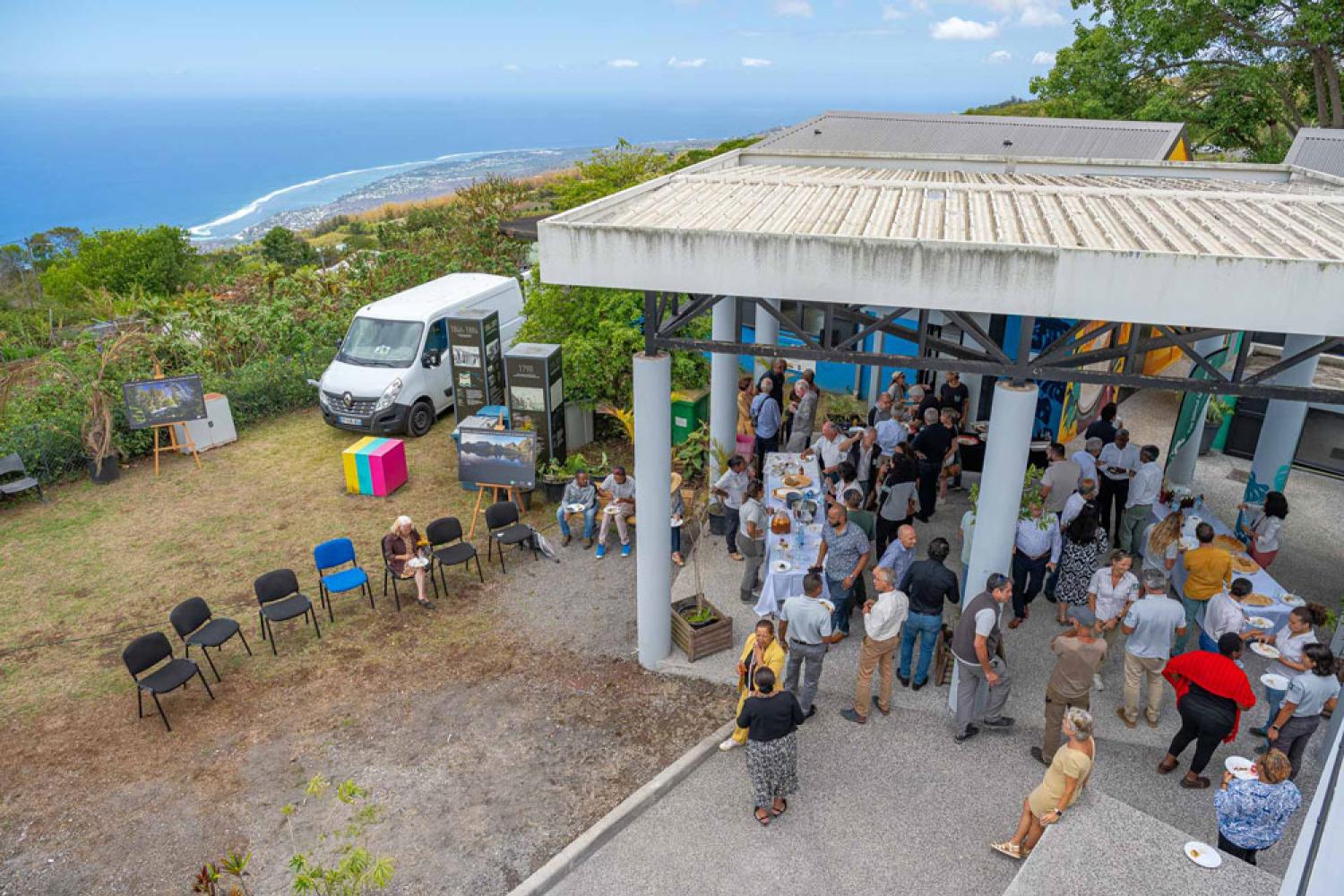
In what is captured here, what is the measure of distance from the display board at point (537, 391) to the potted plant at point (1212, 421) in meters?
10.1

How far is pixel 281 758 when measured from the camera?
732cm

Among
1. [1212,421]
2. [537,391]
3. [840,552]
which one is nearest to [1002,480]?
[840,552]

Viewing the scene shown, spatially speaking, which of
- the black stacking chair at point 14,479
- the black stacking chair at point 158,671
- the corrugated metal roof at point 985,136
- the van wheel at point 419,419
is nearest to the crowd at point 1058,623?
the black stacking chair at point 158,671

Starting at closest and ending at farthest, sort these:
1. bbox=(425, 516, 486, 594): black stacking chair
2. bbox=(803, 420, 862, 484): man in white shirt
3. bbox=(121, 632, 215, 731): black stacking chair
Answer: bbox=(121, 632, 215, 731): black stacking chair
bbox=(425, 516, 486, 594): black stacking chair
bbox=(803, 420, 862, 484): man in white shirt

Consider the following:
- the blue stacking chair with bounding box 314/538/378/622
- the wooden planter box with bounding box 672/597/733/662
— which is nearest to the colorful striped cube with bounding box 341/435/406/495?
the blue stacking chair with bounding box 314/538/378/622

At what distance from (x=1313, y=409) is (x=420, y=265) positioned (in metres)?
20.1

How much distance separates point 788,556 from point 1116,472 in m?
4.22

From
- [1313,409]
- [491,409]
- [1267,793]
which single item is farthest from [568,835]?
[1313,409]

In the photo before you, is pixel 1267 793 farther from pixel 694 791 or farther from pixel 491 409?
pixel 491 409

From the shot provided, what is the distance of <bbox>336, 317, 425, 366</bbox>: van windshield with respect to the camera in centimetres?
1492

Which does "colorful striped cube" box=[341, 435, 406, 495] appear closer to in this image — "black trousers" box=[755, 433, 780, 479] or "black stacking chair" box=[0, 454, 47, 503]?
"black stacking chair" box=[0, 454, 47, 503]

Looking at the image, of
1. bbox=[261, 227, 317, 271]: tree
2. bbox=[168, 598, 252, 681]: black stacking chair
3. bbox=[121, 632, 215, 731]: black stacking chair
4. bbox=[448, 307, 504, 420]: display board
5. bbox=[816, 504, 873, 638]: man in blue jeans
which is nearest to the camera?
bbox=[121, 632, 215, 731]: black stacking chair

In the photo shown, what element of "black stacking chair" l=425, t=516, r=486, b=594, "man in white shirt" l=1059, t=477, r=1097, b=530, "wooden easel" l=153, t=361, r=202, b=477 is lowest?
"wooden easel" l=153, t=361, r=202, b=477

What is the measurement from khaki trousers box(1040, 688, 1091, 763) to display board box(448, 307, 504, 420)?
10241 millimetres
